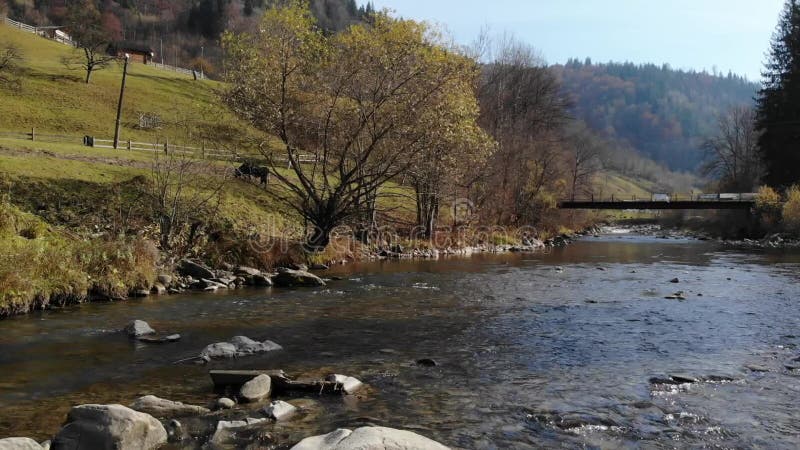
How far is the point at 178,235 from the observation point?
2475cm

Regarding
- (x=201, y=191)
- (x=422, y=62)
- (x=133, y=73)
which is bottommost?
(x=201, y=191)

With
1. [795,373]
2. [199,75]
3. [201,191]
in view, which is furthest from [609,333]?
[199,75]

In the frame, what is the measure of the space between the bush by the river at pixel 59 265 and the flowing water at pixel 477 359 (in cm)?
74

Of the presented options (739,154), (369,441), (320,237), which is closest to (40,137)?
(320,237)

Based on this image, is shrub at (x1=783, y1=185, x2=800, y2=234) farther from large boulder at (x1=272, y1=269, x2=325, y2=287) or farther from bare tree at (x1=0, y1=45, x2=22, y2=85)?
bare tree at (x1=0, y1=45, x2=22, y2=85)

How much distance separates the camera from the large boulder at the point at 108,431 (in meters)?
7.24

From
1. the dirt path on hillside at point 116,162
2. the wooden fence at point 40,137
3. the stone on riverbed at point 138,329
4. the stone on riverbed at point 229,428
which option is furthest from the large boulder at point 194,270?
the wooden fence at point 40,137

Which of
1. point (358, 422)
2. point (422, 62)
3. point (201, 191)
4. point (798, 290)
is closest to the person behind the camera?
point (358, 422)

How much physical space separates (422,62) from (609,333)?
672 inches

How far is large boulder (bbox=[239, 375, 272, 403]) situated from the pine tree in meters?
64.6

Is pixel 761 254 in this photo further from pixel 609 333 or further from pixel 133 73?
pixel 133 73

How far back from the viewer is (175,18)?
150 metres

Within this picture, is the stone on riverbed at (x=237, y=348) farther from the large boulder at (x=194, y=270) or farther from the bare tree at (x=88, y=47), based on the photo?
the bare tree at (x=88, y=47)

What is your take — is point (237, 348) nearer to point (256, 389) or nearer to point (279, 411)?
point (256, 389)
